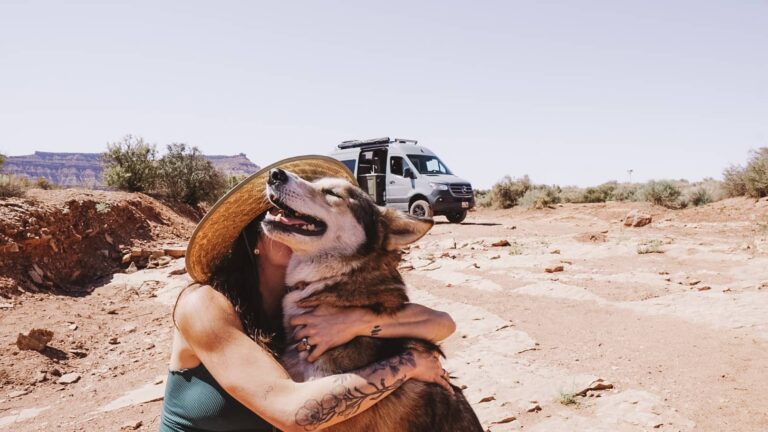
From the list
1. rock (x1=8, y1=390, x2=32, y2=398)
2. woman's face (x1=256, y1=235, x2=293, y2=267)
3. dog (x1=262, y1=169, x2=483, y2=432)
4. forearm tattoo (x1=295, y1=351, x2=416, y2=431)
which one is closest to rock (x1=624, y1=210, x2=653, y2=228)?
dog (x1=262, y1=169, x2=483, y2=432)

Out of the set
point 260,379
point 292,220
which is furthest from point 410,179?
point 260,379

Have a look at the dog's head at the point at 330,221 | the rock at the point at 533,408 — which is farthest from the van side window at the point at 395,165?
the dog's head at the point at 330,221

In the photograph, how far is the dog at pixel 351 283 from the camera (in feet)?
8.38

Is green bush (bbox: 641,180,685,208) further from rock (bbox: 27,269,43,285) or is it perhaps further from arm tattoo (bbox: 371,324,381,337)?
arm tattoo (bbox: 371,324,381,337)

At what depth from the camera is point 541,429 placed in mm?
3896

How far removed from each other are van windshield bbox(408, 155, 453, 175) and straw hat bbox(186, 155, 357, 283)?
1525 cm

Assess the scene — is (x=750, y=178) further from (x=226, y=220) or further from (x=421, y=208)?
(x=226, y=220)

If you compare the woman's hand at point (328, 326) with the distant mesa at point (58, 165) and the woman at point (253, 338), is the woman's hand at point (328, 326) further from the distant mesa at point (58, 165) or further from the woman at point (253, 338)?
the distant mesa at point (58, 165)

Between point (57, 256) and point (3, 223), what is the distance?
1.12 m

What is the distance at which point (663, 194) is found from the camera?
23.3 m

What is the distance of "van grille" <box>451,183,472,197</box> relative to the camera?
18.0 meters

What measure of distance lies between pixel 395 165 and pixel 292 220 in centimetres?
1555

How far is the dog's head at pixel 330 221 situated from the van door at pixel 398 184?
14.6m

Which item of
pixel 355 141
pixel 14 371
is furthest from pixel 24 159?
pixel 14 371
